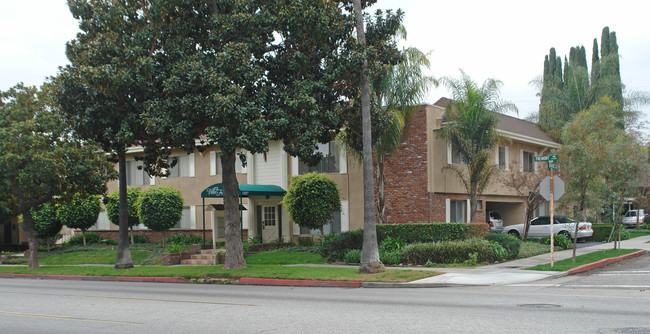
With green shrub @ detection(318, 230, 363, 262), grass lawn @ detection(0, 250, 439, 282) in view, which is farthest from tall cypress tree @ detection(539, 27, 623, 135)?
grass lawn @ detection(0, 250, 439, 282)

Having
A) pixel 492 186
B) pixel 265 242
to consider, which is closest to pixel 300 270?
pixel 265 242

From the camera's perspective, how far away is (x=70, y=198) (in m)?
26.3

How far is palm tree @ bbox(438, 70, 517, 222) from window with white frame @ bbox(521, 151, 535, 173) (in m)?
7.42

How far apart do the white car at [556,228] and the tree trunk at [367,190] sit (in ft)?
49.5

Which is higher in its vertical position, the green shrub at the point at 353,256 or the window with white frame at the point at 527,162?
the window with white frame at the point at 527,162

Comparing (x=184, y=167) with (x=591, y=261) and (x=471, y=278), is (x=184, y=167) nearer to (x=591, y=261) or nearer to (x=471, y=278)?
(x=471, y=278)

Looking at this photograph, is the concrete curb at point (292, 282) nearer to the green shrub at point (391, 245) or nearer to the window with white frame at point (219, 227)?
the green shrub at point (391, 245)

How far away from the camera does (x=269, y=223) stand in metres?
31.0

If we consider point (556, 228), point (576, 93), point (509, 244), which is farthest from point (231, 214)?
point (576, 93)

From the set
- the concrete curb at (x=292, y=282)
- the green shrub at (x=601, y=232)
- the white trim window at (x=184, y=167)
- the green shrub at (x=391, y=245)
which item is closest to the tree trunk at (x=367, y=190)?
the concrete curb at (x=292, y=282)

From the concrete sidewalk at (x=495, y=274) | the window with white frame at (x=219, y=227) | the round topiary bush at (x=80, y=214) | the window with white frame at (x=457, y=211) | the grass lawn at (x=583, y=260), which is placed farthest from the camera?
the round topiary bush at (x=80, y=214)

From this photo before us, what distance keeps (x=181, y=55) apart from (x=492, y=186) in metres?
18.9

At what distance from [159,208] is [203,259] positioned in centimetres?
552

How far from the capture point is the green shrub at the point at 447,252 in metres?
20.7
